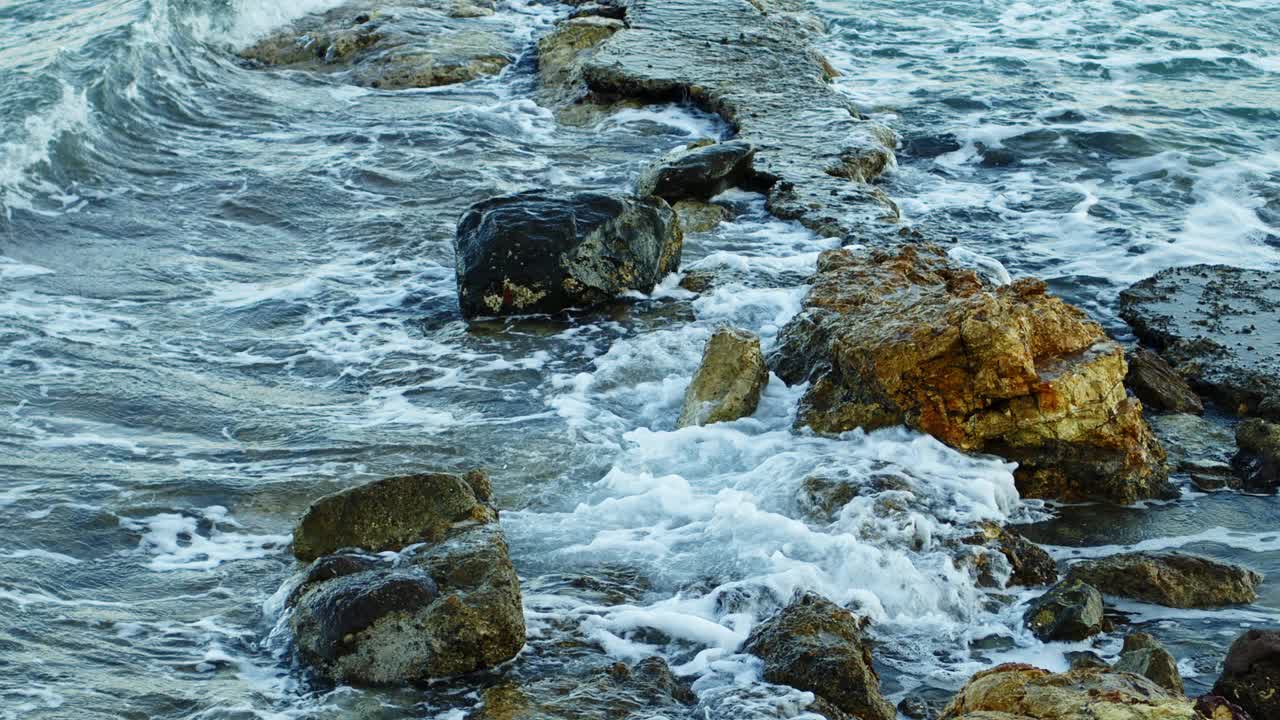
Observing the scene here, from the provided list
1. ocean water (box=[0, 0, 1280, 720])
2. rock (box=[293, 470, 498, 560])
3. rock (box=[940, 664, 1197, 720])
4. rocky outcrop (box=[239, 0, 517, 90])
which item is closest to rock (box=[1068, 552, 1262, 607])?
ocean water (box=[0, 0, 1280, 720])

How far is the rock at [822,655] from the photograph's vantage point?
444cm

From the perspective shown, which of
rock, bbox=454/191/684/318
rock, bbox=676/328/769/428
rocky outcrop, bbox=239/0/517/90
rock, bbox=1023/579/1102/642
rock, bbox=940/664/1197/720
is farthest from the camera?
rocky outcrop, bbox=239/0/517/90

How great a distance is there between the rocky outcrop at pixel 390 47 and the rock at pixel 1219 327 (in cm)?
780

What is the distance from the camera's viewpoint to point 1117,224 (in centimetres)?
1002

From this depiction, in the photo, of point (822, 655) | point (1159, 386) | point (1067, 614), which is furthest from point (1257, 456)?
point (822, 655)

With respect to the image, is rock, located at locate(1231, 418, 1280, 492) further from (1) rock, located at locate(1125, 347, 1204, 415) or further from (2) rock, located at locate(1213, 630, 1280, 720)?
(2) rock, located at locate(1213, 630, 1280, 720)

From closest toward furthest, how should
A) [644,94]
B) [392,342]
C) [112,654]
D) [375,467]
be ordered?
1. [112,654]
2. [375,467]
3. [392,342]
4. [644,94]

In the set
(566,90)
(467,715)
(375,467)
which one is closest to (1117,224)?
(566,90)

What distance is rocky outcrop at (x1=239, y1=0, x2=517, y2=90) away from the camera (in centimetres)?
1362

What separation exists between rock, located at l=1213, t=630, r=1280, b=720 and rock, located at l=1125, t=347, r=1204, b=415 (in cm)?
285

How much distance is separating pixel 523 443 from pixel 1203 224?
20.3ft

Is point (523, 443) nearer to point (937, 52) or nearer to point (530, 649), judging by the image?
point (530, 649)

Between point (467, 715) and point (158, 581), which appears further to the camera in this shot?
point (158, 581)

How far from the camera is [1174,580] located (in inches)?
209
